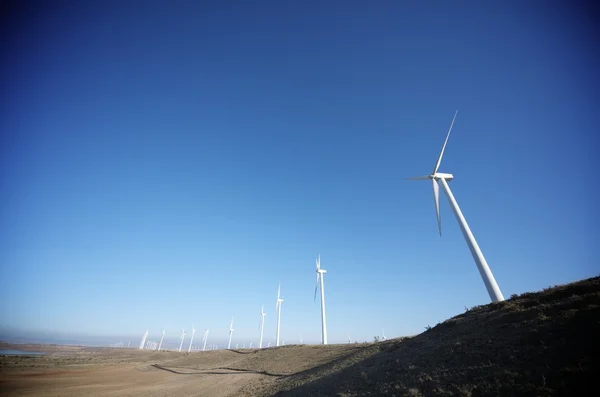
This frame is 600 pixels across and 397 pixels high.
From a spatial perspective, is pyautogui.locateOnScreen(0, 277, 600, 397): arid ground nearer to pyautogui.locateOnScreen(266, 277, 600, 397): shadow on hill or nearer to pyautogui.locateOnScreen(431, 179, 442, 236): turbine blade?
pyautogui.locateOnScreen(266, 277, 600, 397): shadow on hill

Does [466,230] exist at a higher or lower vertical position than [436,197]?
lower

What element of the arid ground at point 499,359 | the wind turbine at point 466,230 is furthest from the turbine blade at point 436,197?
the arid ground at point 499,359

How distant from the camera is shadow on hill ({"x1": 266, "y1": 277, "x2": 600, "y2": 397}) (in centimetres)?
1138

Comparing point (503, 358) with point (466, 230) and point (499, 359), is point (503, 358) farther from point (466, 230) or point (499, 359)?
point (466, 230)

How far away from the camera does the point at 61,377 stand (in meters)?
47.3

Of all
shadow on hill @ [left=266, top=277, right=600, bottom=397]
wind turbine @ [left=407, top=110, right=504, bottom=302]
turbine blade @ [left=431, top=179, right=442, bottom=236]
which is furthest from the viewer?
turbine blade @ [left=431, top=179, right=442, bottom=236]

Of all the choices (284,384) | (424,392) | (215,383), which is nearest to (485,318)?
(424,392)

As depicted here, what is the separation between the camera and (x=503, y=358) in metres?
14.2

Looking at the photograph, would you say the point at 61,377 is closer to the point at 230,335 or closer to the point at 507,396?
the point at 507,396

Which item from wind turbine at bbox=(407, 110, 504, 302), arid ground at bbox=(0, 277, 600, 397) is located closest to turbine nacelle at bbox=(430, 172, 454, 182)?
wind turbine at bbox=(407, 110, 504, 302)

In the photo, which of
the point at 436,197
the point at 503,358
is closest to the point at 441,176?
the point at 436,197

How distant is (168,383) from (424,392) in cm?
4134

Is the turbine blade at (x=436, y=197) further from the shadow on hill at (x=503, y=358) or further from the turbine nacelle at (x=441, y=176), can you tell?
the shadow on hill at (x=503, y=358)

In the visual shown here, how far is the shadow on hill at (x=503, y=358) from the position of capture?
448 inches
